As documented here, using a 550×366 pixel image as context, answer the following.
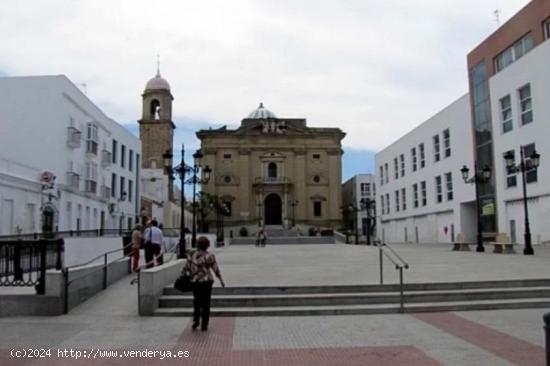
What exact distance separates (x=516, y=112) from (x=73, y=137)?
26.4 metres

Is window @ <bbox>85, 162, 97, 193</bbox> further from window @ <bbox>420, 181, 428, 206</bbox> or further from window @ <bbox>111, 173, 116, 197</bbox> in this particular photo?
window @ <bbox>420, 181, 428, 206</bbox>

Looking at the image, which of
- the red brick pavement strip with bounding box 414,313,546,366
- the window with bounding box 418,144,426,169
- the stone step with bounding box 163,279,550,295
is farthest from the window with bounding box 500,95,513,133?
the red brick pavement strip with bounding box 414,313,546,366

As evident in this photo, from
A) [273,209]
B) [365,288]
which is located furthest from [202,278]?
[273,209]

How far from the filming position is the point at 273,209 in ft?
235

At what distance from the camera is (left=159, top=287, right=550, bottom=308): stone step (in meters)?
10.6

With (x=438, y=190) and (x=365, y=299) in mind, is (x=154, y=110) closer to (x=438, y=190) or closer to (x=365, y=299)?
(x=438, y=190)

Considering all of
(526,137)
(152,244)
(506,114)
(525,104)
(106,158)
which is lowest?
(152,244)

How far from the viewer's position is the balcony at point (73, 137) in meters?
31.3

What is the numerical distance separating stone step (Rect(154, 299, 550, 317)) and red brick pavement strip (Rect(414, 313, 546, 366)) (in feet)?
1.47

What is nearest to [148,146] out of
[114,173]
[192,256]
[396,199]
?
[114,173]

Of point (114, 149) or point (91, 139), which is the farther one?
point (114, 149)

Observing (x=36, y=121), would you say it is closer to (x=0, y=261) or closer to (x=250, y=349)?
(x=0, y=261)

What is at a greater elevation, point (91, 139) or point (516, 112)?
point (516, 112)

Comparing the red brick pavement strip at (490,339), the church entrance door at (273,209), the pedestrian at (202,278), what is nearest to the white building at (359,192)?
the church entrance door at (273,209)
